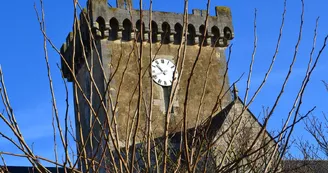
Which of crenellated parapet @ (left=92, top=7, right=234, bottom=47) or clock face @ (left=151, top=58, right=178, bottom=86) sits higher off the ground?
crenellated parapet @ (left=92, top=7, right=234, bottom=47)

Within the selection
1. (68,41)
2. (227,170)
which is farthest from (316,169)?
(227,170)

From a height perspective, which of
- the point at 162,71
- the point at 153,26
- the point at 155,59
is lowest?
the point at 162,71

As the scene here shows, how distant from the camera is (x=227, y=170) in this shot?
9.27 feet

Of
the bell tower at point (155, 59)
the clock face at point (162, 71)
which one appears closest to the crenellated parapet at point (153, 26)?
the bell tower at point (155, 59)

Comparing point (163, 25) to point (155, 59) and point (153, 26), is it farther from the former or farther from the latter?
point (155, 59)

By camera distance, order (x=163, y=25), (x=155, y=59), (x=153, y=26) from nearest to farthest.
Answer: (x=155, y=59) → (x=163, y=25) → (x=153, y=26)

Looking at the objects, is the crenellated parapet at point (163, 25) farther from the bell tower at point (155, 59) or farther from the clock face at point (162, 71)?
the clock face at point (162, 71)

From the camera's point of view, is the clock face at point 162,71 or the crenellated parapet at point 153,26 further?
the clock face at point 162,71

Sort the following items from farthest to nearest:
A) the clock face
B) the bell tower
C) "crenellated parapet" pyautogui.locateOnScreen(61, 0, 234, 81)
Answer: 1. the clock face
2. "crenellated parapet" pyautogui.locateOnScreen(61, 0, 234, 81)
3. the bell tower

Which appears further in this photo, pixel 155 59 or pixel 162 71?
pixel 162 71

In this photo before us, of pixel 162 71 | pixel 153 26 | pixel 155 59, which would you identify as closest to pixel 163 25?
pixel 153 26

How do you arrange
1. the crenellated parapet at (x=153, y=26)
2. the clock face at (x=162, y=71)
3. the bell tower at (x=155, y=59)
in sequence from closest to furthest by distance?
1. the bell tower at (x=155, y=59)
2. the crenellated parapet at (x=153, y=26)
3. the clock face at (x=162, y=71)

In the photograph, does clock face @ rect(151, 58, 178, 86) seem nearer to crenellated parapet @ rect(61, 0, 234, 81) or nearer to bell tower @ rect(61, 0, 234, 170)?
bell tower @ rect(61, 0, 234, 170)

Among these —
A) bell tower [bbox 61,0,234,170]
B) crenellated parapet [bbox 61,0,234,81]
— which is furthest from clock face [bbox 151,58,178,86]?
crenellated parapet [bbox 61,0,234,81]
